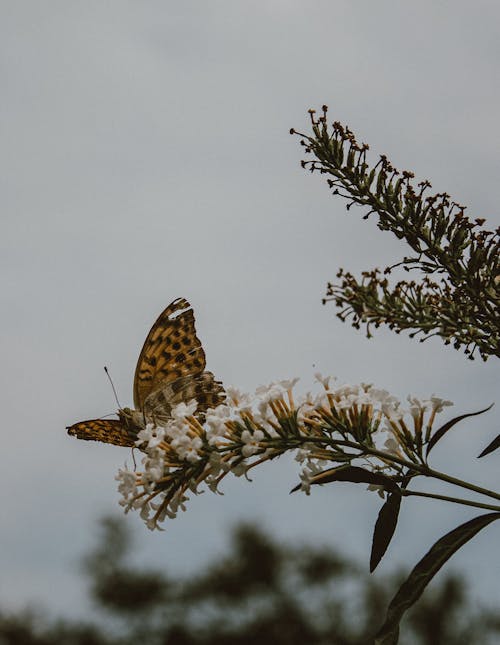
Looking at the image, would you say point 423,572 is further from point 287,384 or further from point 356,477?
point 287,384

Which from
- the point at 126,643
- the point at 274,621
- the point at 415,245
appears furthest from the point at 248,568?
the point at 415,245

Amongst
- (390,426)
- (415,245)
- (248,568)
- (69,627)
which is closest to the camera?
(390,426)

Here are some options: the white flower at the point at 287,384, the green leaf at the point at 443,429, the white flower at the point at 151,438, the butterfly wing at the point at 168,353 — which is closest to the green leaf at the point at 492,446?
the green leaf at the point at 443,429

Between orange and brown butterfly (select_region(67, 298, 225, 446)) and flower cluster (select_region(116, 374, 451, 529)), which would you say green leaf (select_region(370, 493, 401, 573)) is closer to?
flower cluster (select_region(116, 374, 451, 529))

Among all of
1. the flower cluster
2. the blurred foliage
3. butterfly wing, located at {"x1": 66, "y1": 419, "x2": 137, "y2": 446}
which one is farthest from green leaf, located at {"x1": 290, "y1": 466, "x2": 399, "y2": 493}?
the blurred foliage

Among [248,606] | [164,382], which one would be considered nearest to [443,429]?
[164,382]

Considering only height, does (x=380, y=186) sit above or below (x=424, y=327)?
above

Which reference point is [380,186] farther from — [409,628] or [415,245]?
[409,628]
